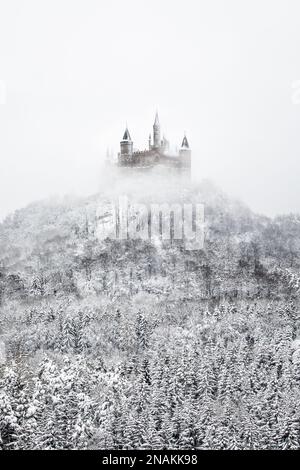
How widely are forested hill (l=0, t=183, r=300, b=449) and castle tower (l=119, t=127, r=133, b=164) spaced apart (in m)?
14.6

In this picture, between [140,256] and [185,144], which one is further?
[185,144]

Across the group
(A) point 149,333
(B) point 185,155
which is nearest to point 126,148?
(B) point 185,155

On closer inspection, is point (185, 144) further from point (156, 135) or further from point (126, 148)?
point (126, 148)

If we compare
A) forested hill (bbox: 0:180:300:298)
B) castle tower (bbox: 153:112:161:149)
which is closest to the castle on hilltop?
castle tower (bbox: 153:112:161:149)

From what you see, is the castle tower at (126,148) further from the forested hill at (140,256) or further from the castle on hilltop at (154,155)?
the forested hill at (140,256)

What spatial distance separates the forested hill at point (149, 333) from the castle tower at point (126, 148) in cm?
1463

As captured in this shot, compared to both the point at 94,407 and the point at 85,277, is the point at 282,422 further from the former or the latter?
the point at 85,277

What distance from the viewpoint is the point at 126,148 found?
155m

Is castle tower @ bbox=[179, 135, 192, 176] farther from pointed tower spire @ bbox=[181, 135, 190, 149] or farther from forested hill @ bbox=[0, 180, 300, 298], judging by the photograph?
forested hill @ bbox=[0, 180, 300, 298]

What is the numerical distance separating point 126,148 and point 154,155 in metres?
8.68

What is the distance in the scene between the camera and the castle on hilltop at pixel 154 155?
153 m

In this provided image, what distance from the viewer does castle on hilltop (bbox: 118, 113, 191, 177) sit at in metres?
153
